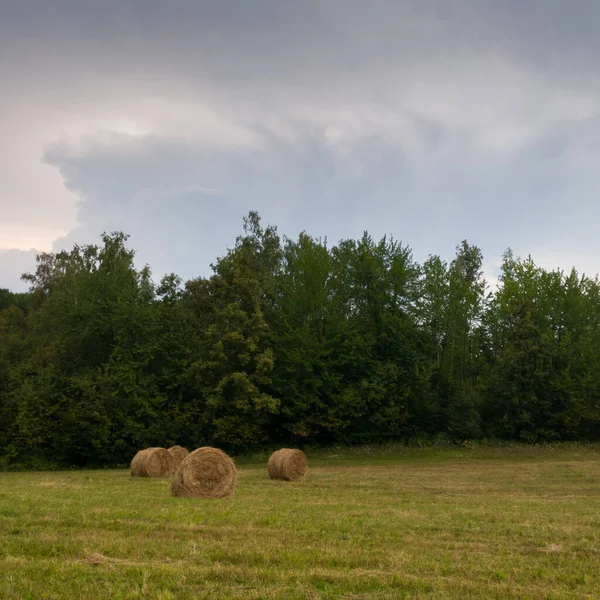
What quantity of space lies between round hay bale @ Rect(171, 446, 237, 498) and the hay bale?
810 cm

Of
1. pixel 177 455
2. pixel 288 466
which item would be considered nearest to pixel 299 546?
pixel 288 466

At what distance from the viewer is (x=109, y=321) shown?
43938 mm

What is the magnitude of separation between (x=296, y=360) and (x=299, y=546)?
112 feet

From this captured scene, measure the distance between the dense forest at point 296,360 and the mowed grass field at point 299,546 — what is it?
23.5 meters

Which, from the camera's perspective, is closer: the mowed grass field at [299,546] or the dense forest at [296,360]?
the mowed grass field at [299,546]

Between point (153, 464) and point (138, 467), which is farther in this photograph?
point (138, 467)

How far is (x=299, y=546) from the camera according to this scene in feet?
31.3

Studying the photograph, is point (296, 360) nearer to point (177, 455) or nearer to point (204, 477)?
point (177, 455)

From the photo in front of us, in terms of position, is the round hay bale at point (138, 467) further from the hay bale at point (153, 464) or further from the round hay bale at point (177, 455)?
the round hay bale at point (177, 455)

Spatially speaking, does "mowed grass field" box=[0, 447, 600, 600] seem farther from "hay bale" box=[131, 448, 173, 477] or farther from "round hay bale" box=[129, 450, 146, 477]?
"round hay bale" box=[129, 450, 146, 477]

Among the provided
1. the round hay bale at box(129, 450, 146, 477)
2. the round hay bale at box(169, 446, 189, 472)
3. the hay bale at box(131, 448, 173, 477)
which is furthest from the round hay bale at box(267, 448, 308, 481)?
the round hay bale at box(129, 450, 146, 477)

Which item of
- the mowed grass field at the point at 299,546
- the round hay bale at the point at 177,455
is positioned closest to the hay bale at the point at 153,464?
the round hay bale at the point at 177,455

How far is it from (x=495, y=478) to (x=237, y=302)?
74.2 feet

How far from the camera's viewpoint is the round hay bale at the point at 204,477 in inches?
693
